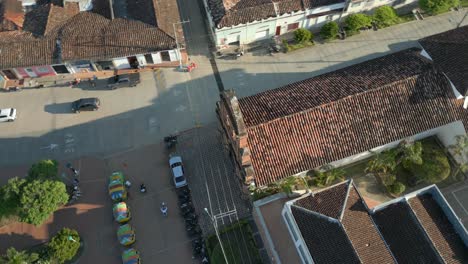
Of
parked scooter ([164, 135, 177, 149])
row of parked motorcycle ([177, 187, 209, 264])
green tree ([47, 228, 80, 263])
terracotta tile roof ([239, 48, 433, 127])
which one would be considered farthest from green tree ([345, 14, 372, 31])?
green tree ([47, 228, 80, 263])

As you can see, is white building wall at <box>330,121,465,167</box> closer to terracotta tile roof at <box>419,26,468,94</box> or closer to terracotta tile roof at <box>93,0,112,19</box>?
terracotta tile roof at <box>419,26,468,94</box>

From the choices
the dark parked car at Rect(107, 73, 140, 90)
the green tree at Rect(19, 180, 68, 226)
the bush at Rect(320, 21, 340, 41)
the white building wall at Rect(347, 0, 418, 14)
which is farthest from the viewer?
the white building wall at Rect(347, 0, 418, 14)

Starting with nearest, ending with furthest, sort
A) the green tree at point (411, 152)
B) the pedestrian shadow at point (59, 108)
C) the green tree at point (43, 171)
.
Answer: the green tree at point (411, 152) < the green tree at point (43, 171) < the pedestrian shadow at point (59, 108)

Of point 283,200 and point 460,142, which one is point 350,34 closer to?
point 460,142

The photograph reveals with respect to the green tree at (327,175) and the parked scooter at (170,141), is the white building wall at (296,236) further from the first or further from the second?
the parked scooter at (170,141)

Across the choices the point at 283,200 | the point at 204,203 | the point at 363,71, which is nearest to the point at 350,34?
the point at 363,71

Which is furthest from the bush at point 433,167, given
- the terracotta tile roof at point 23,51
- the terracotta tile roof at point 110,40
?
the terracotta tile roof at point 23,51
